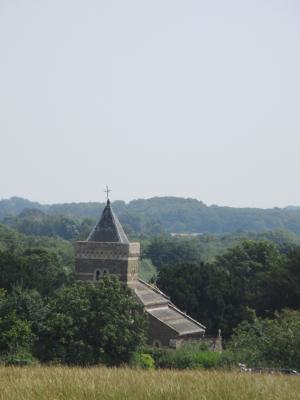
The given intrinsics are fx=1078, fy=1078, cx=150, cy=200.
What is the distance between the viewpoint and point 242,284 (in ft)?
226

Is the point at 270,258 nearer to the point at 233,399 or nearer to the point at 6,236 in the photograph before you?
the point at 6,236

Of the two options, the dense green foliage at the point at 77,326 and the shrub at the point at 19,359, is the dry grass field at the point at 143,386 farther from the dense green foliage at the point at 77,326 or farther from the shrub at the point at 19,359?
the dense green foliage at the point at 77,326

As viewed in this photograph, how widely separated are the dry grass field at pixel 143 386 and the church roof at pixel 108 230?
1494 inches

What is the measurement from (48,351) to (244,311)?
28.6 m

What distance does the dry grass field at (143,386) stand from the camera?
46.0 ft

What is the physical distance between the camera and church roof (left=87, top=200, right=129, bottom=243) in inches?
2159

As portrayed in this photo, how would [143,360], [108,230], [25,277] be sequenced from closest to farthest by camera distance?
[143,360]
[108,230]
[25,277]

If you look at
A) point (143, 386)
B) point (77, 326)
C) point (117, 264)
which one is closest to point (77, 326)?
point (77, 326)

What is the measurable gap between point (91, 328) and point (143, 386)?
77.3 ft

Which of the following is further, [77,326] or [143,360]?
[143,360]

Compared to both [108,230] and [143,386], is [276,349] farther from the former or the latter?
[108,230]

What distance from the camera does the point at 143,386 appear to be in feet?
48.7

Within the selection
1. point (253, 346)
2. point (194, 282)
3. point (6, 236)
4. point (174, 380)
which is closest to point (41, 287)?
point (194, 282)

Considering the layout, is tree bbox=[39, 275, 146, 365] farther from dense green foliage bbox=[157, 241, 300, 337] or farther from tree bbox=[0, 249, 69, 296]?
tree bbox=[0, 249, 69, 296]
